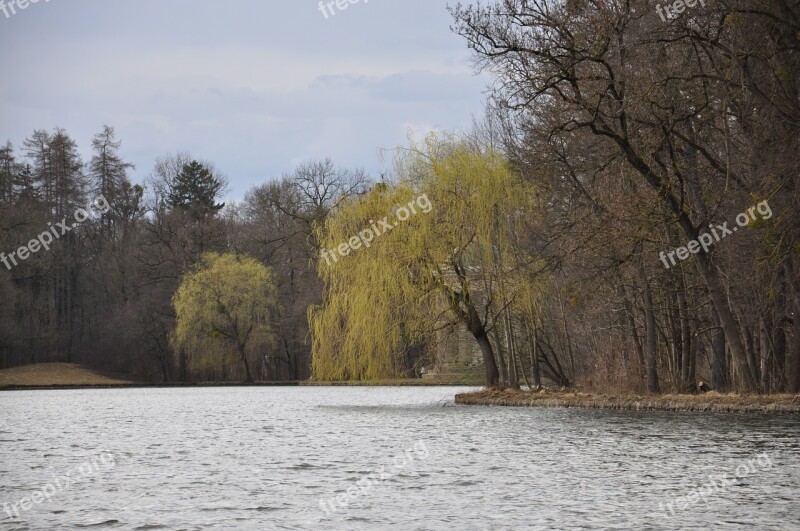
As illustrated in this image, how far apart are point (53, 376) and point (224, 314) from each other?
39.3 feet

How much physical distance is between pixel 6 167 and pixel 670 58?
57.8 metres

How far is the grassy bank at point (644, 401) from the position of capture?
59.5 feet

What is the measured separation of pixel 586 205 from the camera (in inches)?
914

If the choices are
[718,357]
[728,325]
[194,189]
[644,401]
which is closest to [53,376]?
[194,189]

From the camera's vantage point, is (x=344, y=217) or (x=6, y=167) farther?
(x=6, y=167)

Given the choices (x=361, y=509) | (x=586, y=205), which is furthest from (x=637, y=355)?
(x=361, y=509)

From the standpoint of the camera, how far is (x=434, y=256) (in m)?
28.4

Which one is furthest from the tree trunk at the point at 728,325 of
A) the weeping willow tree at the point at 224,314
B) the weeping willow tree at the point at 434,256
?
the weeping willow tree at the point at 224,314

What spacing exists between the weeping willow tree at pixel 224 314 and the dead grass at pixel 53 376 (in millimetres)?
6141

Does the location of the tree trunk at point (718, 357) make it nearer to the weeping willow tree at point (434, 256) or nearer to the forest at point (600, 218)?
the forest at point (600, 218)

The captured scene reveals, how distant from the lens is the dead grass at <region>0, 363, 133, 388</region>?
6050 centimetres

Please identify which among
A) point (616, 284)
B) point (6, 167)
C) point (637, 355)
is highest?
point (6, 167)

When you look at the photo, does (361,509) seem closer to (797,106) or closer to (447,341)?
(797,106)

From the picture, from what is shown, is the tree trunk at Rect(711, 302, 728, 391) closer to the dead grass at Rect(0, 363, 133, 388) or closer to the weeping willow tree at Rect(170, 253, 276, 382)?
the weeping willow tree at Rect(170, 253, 276, 382)
